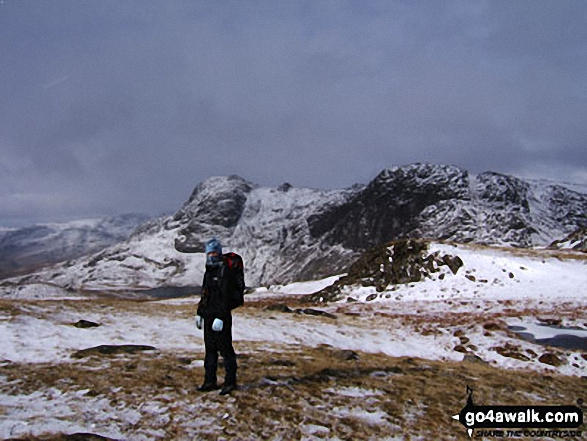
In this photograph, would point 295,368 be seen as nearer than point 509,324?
Yes

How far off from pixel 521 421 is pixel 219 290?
21.9 feet

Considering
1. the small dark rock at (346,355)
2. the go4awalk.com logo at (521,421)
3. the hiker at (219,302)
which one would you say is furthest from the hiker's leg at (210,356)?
the small dark rock at (346,355)

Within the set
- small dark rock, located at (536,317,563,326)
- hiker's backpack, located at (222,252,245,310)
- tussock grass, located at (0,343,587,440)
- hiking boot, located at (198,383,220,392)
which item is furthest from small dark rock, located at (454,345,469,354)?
hiking boot, located at (198,383,220,392)

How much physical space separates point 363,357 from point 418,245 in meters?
24.4

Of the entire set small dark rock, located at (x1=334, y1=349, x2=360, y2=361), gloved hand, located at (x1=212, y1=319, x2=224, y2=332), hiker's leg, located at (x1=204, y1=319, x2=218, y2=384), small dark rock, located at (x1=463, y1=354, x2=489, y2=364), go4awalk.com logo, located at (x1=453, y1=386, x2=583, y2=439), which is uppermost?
gloved hand, located at (x1=212, y1=319, x2=224, y2=332)

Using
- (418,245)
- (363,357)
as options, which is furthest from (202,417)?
(418,245)

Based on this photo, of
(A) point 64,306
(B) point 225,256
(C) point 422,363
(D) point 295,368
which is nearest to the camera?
(B) point 225,256

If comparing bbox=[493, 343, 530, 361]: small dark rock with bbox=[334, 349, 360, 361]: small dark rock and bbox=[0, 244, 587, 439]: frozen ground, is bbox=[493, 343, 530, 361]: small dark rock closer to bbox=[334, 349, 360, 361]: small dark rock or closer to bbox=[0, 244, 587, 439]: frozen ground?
bbox=[0, 244, 587, 439]: frozen ground

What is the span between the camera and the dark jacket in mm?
9469

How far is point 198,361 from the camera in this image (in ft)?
40.8

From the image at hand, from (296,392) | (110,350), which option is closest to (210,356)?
(296,392)

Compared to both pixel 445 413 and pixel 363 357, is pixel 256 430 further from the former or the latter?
pixel 363 357

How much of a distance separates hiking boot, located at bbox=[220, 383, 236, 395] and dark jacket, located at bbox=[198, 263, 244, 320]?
144 cm

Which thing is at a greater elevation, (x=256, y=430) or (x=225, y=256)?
(x=225, y=256)
